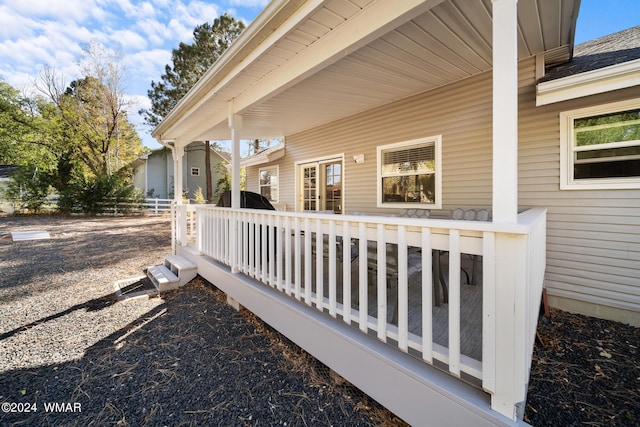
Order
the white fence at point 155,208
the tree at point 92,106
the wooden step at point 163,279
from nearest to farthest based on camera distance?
the wooden step at point 163,279 → the white fence at point 155,208 → the tree at point 92,106

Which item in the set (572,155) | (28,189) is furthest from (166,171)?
(572,155)

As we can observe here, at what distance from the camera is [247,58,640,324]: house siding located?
3.14 m

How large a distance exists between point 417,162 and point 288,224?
3038mm

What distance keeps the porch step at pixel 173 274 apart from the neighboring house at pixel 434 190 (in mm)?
260

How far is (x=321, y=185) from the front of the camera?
6742 millimetres

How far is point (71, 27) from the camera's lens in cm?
1652

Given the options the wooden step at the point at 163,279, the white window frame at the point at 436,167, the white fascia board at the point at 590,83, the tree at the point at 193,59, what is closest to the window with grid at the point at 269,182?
the white window frame at the point at 436,167

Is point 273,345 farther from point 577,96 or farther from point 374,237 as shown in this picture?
point 577,96

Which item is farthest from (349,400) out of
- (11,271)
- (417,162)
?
(11,271)

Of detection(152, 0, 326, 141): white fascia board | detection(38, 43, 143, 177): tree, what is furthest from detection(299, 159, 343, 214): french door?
detection(38, 43, 143, 177): tree

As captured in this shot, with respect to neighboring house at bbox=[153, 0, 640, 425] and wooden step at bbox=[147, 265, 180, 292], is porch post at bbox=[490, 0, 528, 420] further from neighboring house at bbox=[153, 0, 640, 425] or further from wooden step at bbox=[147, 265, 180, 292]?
wooden step at bbox=[147, 265, 180, 292]

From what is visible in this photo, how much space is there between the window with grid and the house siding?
439 cm

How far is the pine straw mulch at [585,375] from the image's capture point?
1.90 m

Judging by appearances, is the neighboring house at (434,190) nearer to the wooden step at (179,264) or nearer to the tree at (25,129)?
the wooden step at (179,264)
